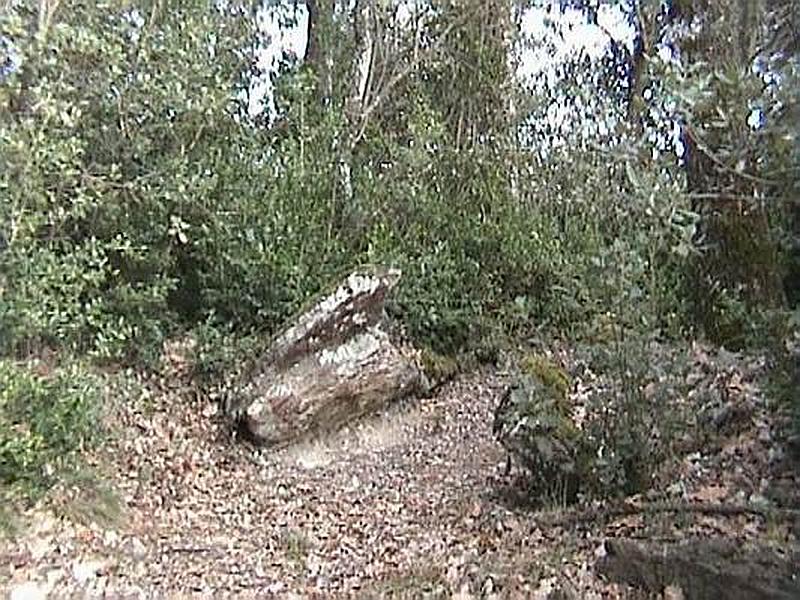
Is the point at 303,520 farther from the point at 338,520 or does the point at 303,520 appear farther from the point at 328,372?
the point at 328,372

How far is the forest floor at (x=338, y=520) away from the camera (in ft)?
14.7

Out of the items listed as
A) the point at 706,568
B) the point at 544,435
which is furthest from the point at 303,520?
the point at 706,568

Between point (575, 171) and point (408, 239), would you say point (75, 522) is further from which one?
point (575, 171)

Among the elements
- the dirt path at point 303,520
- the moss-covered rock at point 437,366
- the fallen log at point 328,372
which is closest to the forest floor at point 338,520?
the dirt path at point 303,520

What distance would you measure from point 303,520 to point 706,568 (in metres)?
2.94

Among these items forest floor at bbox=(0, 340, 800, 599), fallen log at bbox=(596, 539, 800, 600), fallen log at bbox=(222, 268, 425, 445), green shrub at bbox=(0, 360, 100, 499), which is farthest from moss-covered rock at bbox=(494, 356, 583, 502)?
green shrub at bbox=(0, 360, 100, 499)

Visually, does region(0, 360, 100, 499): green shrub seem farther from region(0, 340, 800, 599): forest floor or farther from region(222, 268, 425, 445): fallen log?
region(222, 268, 425, 445): fallen log

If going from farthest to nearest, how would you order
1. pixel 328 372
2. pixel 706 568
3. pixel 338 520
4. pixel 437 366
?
1. pixel 437 366
2. pixel 328 372
3. pixel 338 520
4. pixel 706 568

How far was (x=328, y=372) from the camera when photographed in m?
7.55

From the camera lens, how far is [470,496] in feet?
19.8

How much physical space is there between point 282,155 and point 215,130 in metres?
0.79

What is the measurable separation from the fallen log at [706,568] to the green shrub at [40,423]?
126 inches

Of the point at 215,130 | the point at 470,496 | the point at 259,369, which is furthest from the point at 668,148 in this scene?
the point at 215,130

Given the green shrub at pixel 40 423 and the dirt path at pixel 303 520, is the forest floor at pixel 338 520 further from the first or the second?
the green shrub at pixel 40 423
